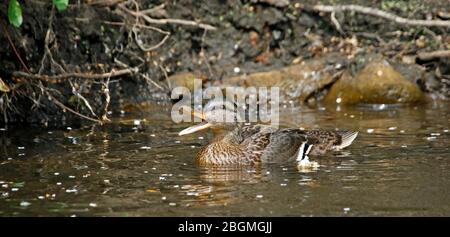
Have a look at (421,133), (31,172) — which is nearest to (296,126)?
(421,133)

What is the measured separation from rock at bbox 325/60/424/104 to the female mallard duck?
3555 mm

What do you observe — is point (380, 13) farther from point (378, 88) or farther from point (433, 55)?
point (378, 88)

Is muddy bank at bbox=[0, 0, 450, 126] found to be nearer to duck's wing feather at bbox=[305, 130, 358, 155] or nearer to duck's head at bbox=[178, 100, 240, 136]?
duck's head at bbox=[178, 100, 240, 136]

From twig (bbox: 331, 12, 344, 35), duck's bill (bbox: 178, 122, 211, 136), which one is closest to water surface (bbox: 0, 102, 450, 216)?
duck's bill (bbox: 178, 122, 211, 136)

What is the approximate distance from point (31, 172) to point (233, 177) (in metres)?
1.95

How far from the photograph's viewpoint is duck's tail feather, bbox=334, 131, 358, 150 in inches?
412

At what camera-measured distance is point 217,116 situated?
1011cm

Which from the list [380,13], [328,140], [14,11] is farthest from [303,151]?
[380,13]

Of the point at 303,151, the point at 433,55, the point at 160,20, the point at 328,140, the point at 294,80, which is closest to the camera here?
the point at 303,151

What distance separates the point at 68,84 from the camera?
1277 centimetres

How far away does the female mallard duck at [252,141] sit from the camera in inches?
388

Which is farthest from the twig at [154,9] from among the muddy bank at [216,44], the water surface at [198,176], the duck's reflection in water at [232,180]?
the duck's reflection in water at [232,180]

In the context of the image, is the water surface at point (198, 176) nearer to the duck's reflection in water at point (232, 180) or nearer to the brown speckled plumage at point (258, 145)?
the duck's reflection in water at point (232, 180)

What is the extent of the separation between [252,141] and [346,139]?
1.16 meters
